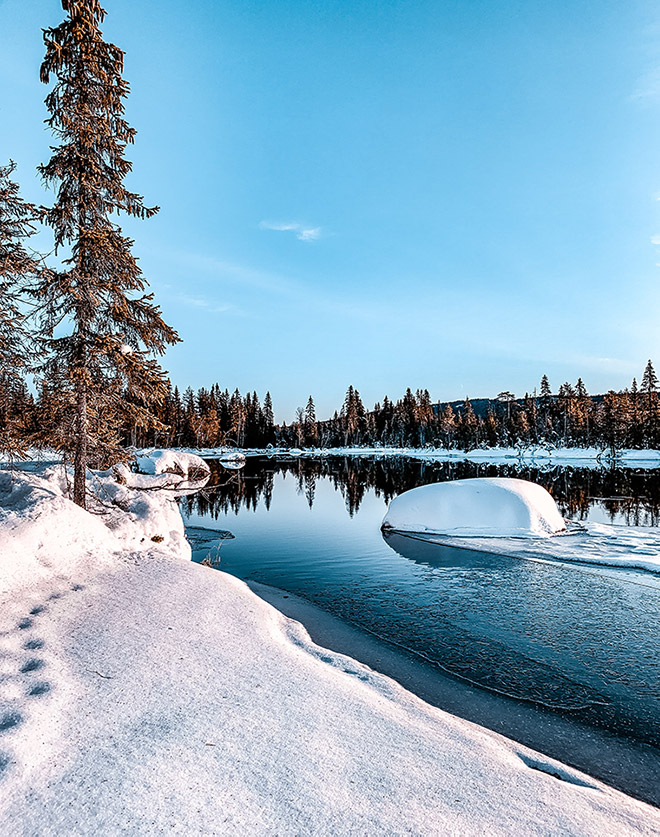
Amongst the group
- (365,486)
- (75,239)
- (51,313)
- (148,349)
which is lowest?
(365,486)

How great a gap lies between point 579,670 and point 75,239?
12.9 meters

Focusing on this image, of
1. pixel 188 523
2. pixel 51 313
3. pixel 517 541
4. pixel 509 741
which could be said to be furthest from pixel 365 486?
pixel 509 741

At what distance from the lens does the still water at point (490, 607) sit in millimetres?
6414

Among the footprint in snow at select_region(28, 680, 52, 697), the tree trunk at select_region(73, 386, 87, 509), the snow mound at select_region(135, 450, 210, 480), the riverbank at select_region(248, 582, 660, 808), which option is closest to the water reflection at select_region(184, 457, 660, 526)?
the snow mound at select_region(135, 450, 210, 480)

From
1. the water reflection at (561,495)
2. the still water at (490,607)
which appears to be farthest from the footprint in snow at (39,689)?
the water reflection at (561,495)

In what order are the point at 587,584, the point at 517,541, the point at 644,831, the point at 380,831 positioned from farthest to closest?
the point at 517,541 < the point at 587,584 < the point at 644,831 < the point at 380,831

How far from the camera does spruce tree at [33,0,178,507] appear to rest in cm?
1009

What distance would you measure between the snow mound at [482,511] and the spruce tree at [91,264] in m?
11.5

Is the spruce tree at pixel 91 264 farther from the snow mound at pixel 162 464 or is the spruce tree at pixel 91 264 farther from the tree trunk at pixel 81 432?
the snow mound at pixel 162 464

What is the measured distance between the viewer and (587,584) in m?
11.1

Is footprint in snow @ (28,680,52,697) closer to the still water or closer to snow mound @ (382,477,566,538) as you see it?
the still water

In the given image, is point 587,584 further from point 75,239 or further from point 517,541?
point 75,239

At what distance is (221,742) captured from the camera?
12.2 feet

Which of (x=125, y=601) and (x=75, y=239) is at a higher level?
(x=75, y=239)
